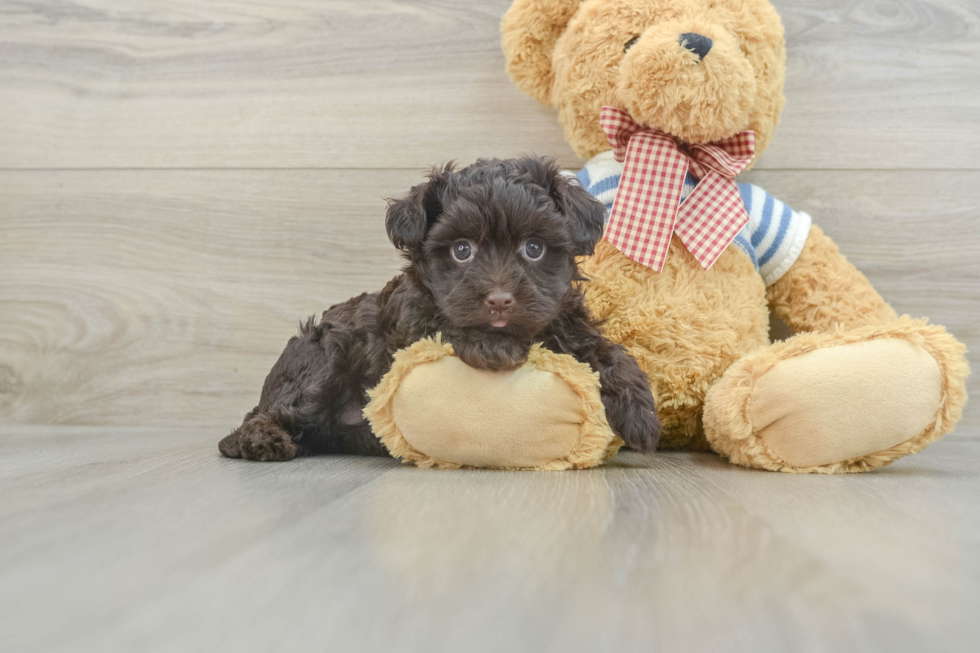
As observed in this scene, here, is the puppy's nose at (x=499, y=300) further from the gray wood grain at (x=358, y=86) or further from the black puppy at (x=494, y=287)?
the gray wood grain at (x=358, y=86)

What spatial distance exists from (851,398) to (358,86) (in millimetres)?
1341

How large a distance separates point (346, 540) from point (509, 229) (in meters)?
0.52

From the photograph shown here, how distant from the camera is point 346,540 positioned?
0.69m

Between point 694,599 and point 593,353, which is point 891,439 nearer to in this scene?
point 593,353

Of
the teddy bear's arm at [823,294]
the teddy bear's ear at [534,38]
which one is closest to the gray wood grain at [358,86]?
the teddy bear's ear at [534,38]

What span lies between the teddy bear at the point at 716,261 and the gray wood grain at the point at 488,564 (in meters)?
0.11

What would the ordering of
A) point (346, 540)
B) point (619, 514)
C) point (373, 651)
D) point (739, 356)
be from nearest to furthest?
point (373, 651) < point (346, 540) < point (619, 514) < point (739, 356)

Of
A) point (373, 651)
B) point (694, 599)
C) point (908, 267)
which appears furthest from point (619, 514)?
point (908, 267)

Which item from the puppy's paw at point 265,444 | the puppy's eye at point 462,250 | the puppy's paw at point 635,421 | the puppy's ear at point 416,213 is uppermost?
the puppy's ear at point 416,213

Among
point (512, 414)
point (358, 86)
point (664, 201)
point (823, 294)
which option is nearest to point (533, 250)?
point (512, 414)

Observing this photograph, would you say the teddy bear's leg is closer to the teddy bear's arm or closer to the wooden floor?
the wooden floor

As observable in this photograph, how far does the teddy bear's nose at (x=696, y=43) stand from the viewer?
1222 millimetres

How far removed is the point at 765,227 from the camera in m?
1.44

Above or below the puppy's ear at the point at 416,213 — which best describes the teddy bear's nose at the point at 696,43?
above
